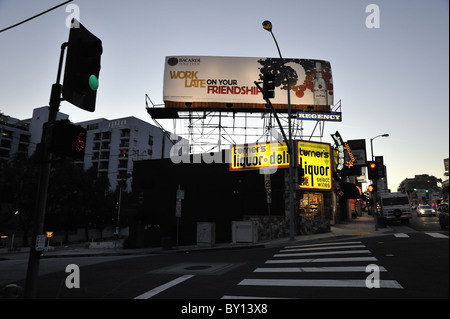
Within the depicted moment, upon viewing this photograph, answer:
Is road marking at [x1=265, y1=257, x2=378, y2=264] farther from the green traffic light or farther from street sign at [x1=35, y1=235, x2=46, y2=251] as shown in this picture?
the green traffic light

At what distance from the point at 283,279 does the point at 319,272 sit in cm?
117

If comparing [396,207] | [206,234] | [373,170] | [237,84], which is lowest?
[206,234]

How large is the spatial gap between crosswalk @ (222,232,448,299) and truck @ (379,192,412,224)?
49.3 ft

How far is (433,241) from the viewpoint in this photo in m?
11.7

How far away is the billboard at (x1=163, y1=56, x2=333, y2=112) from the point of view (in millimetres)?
27734

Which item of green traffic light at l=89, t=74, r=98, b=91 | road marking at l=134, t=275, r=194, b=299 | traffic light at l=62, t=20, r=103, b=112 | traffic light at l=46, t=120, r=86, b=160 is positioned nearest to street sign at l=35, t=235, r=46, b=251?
traffic light at l=46, t=120, r=86, b=160

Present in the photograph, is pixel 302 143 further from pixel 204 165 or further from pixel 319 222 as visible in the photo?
pixel 204 165

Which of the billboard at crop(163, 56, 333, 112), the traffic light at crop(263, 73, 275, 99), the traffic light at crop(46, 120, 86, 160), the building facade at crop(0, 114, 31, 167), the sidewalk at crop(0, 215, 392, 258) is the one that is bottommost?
the sidewalk at crop(0, 215, 392, 258)

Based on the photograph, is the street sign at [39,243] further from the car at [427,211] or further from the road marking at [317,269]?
the car at [427,211]

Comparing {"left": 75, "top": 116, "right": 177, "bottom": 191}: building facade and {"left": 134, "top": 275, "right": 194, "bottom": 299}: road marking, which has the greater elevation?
{"left": 75, "top": 116, "right": 177, "bottom": 191}: building facade

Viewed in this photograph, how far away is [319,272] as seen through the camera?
8.14 meters

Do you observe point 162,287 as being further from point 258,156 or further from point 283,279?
point 258,156

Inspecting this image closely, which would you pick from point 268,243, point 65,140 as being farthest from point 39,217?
point 268,243

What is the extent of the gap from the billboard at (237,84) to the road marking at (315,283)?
846 inches
